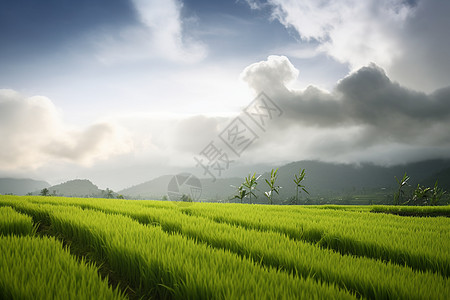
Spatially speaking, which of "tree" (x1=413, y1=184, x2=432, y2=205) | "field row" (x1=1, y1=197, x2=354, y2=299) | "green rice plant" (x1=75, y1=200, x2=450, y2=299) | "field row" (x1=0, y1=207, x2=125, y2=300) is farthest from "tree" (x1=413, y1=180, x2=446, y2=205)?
"field row" (x1=0, y1=207, x2=125, y2=300)

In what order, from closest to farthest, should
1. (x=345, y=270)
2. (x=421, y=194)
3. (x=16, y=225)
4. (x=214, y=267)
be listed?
1. (x=214, y=267)
2. (x=345, y=270)
3. (x=16, y=225)
4. (x=421, y=194)

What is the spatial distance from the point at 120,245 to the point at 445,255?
3983mm

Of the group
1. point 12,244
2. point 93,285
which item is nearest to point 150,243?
point 93,285

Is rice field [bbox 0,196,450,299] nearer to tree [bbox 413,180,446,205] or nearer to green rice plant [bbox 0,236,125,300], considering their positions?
green rice plant [bbox 0,236,125,300]

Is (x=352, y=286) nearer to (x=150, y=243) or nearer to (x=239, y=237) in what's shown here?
(x=239, y=237)

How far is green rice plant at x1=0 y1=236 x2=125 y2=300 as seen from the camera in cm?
160

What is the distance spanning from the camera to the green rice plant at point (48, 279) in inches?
62.9

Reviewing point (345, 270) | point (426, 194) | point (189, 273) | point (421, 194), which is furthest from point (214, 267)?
point (426, 194)

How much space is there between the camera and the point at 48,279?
1.91 metres

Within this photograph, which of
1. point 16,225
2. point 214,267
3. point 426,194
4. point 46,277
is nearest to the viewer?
point 46,277

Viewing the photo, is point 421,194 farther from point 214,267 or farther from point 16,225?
point 16,225

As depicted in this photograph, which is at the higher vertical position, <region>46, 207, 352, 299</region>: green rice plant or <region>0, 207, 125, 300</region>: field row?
<region>0, 207, 125, 300</region>: field row

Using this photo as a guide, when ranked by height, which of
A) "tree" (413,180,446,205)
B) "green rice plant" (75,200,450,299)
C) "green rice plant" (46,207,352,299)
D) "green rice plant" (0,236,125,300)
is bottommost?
"tree" (413,180,446,205)

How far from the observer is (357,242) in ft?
12.5
